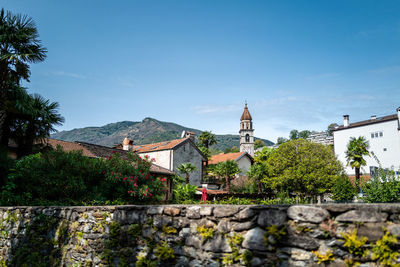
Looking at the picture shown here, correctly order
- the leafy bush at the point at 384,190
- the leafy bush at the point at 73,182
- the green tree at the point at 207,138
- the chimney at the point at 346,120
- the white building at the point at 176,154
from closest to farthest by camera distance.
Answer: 1. the leafy bush at the point at 73,182
2. the leafy bush at the point at 384,190
3. the white building at the point at 176,154
4. the chimney at the point at 346,120
5. the green tree at the point at 207,138

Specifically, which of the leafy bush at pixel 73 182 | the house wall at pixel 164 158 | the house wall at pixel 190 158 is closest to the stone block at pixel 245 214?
the leafy bush at pixel 73 182

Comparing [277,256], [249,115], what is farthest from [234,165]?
[249,115]

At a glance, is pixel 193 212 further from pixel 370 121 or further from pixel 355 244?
pixel 370 121

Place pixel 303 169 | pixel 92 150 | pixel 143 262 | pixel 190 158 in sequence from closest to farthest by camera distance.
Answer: pixel 143 262 → pixel 92 150 → pixel 303 169 → pixel 190 158

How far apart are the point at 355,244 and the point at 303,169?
3443cm

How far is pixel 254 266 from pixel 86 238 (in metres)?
3.51

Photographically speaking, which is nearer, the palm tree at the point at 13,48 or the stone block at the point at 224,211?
the stone block at the point at 224,211

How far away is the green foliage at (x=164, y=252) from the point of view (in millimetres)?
4051

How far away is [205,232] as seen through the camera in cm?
372

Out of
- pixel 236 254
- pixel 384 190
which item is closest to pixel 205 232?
pixel 236 254

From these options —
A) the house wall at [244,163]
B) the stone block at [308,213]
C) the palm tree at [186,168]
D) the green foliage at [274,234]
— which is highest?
the house wall at [244,163]

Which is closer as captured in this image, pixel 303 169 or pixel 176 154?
pixel 303 169

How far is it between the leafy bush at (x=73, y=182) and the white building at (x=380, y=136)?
44.2 meters

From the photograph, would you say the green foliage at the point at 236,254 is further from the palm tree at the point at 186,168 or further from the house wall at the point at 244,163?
the house wall at the point at 244,163
